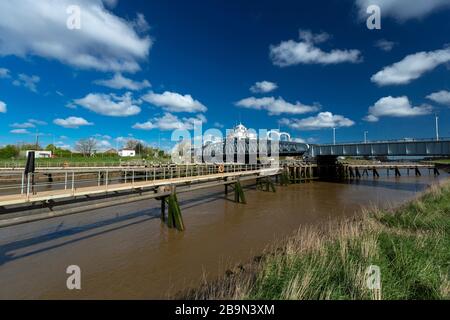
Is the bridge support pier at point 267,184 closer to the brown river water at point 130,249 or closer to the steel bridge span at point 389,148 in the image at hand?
the brown river water at point 130,249

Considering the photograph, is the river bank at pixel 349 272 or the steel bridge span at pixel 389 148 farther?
the steel bridge span at pixel 389 148

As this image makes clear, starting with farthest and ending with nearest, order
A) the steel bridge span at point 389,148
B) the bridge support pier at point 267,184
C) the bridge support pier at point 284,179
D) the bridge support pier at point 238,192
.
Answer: the bridge support pier at point 284,179
the steel bridge span at point 389,148
the bridge support pier at point 267,184
the bridge support pier at point 238,192

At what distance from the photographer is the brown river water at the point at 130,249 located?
6.51m

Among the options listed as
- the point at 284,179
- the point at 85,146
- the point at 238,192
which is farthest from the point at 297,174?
the point at 85,146

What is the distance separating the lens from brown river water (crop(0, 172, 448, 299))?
256 inches

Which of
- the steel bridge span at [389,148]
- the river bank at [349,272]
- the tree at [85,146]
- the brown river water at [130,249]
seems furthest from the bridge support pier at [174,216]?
the tree at [85,146]

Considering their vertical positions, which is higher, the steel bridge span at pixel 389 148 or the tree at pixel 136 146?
the tree at pixel 136 146

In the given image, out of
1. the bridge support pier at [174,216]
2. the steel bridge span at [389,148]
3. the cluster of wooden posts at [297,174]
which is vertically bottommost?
the bridge support pier at [174,216]

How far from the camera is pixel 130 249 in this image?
921 cm

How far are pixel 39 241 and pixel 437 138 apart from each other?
39.4 metres

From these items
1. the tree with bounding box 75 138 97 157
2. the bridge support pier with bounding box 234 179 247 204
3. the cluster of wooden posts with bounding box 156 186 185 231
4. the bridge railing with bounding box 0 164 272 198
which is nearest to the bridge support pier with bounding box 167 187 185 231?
the cluster of wooden posts with bounding box 156 186 185 231

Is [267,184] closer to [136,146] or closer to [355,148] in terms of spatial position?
[355,148]

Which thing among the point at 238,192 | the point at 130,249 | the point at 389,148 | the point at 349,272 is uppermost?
the point at 389,148

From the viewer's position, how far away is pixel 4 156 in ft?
195
